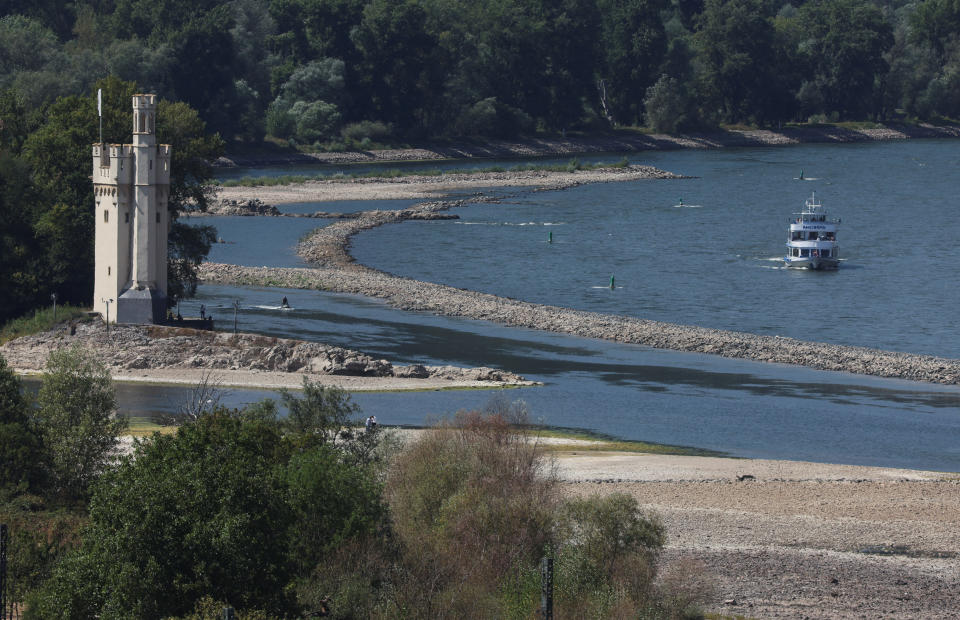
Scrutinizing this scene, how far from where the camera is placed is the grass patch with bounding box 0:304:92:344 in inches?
2734

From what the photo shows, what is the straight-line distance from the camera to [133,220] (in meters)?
68.9

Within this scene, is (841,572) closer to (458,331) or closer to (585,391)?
(585,391)

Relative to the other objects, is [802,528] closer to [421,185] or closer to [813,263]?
[813,263]

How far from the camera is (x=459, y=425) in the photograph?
38875mm

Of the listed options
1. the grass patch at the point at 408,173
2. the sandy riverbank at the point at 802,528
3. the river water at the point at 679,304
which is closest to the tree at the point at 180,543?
the sandy riverbank at the point at 802,528

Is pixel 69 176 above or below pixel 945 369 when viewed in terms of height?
above

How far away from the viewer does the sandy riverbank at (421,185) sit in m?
148

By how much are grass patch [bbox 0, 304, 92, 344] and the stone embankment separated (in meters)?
22.1

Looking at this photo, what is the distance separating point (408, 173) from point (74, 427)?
436 ft

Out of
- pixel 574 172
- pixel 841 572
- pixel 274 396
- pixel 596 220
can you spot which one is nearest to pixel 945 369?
pixel 274 396

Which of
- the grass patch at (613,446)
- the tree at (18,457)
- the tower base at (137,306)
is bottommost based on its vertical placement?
the grass patch at (613,446)

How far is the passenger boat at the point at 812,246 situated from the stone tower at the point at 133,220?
172 feet

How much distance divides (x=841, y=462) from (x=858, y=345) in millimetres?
26903

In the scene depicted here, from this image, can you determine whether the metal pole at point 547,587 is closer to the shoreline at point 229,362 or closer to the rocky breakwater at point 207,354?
the shoreline at point 229,362
